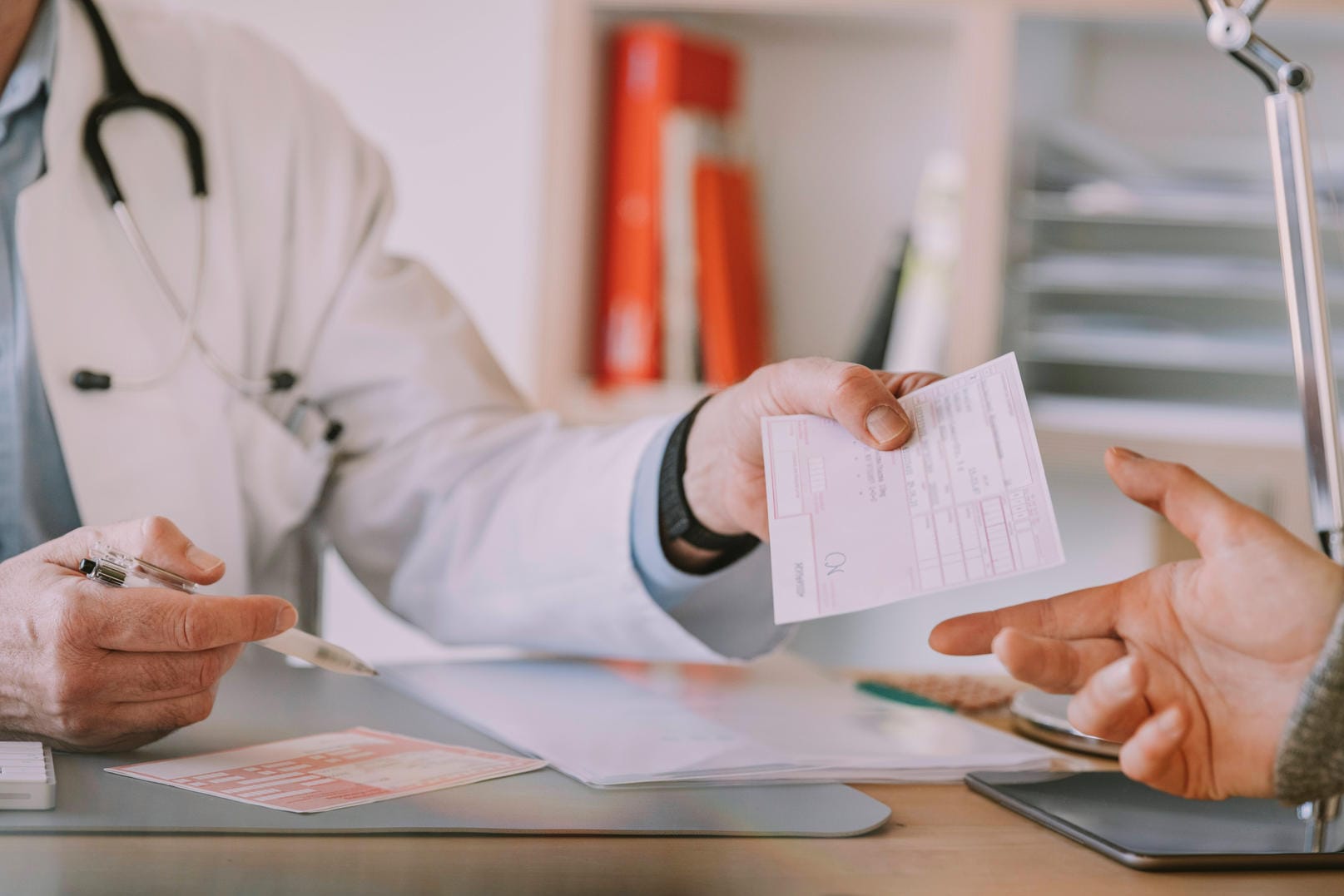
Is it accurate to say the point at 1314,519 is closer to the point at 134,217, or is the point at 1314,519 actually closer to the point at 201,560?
the point at 201,560

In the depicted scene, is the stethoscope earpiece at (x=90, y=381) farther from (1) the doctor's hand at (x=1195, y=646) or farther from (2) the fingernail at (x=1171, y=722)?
(2) the fingernail at (x=1171, y=722)

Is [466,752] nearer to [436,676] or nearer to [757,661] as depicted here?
[436,676]

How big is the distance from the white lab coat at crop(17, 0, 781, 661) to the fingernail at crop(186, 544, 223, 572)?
331 mm

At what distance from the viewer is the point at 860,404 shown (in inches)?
26.0

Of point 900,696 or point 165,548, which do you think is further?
point 900,696

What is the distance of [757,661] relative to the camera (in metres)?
1.05

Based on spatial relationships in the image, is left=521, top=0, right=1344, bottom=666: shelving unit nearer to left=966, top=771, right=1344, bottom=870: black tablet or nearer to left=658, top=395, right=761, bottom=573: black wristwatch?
left=658, top=395, right=761, bottom=573: black wristwatch

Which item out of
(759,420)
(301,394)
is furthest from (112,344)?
(759,420)

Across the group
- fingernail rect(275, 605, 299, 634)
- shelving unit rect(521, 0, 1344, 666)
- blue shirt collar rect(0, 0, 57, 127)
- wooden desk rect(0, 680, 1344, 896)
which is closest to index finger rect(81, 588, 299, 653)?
fingernail rect(275, 605, 299, 634)

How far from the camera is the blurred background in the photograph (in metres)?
1.77

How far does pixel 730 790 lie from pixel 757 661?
0.41 metres

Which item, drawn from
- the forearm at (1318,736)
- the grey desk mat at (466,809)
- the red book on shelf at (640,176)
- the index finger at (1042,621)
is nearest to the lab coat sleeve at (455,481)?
the grey desk mat at (466,809)

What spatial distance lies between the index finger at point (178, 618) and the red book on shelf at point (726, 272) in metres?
1.21

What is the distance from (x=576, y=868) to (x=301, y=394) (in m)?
0.72
